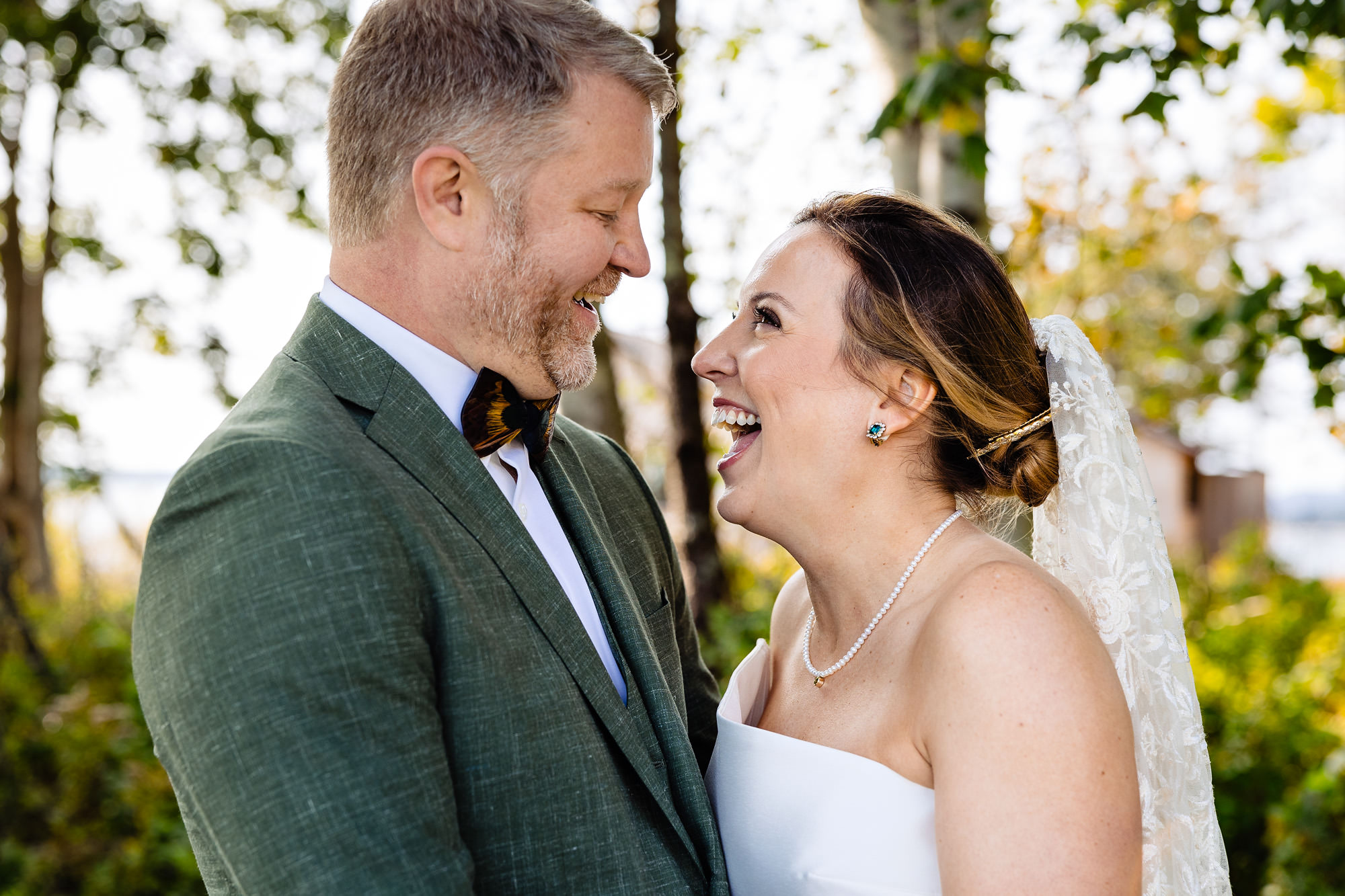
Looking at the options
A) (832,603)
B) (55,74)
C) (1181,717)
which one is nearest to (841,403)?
(832,603)

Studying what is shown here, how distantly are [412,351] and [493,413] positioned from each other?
17cm

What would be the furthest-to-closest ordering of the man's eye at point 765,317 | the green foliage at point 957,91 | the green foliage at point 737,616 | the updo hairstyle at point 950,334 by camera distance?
the green foliage at point 737,616 → the green foliage at point 957,91 → the man's eye at point 765,317 → the updo hairstyle at point 950,334

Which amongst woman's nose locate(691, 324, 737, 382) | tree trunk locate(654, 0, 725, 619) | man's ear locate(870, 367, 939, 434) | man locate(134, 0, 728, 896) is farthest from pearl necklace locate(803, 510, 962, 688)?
tree trunk locate(654, 0, 725, 619)

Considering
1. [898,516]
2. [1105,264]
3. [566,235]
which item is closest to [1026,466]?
[898,516]

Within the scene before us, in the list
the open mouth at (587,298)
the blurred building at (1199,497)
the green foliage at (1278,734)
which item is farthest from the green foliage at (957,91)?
the blurred building at (1199,497)

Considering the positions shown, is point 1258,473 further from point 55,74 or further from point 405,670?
point 405,670

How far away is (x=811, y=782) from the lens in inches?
79.8

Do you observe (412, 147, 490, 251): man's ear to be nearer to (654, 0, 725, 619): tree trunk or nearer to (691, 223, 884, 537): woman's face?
(691, 223, 884, 537): woman's face

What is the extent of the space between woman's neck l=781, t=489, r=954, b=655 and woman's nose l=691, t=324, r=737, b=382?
36 cm

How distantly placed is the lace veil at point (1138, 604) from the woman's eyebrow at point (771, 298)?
1.91 feet

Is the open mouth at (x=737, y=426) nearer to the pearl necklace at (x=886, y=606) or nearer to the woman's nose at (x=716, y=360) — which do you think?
the woman's nose at (x=716, y=360)

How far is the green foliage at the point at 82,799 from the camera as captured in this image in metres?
5.11

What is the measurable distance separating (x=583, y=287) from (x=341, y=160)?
466 mm

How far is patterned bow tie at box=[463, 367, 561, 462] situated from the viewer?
178 centimetres
